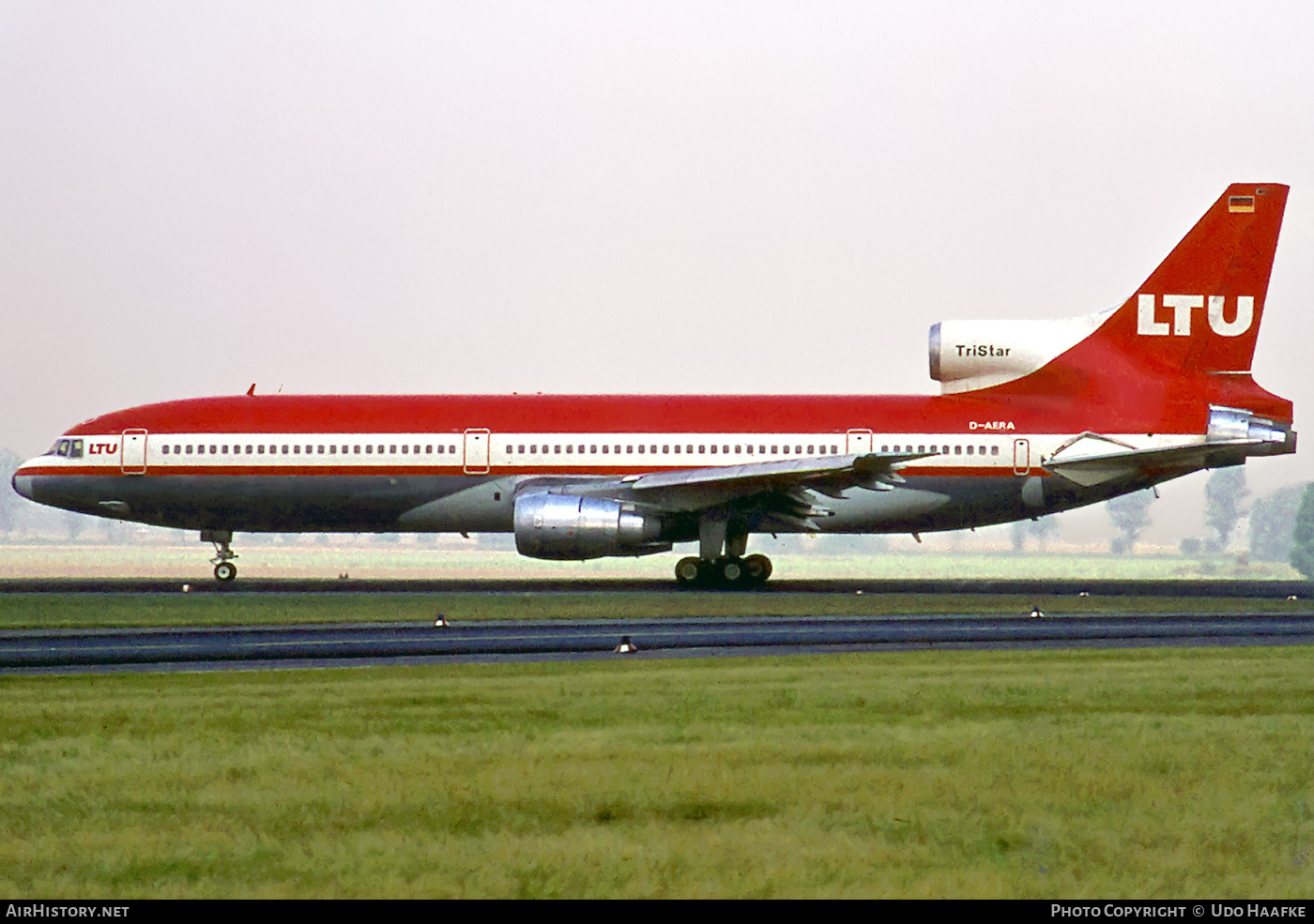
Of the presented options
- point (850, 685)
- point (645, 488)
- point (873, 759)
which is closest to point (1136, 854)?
point (873, 759)

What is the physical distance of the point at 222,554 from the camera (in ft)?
128

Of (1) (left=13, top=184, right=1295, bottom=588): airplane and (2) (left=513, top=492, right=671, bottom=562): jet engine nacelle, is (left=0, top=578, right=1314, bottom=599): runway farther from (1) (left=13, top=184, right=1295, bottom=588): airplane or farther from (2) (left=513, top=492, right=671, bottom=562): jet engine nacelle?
(1) (left=13, top=184, right=1295, bottom=588): airplane

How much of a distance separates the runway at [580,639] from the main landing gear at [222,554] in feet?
48.1

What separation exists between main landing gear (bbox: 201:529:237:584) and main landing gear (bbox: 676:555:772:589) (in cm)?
1193

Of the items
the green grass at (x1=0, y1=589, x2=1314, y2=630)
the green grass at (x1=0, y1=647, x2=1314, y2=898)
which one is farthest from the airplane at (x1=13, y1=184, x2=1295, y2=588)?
the green grass at (x1=0, y1=647, x2=1314, y2=898)

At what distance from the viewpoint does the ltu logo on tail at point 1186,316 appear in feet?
124

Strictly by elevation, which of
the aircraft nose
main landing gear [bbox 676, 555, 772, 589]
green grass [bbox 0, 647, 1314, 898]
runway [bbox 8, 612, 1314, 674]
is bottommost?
green grass [bbox 0, 647, 1314, 898]

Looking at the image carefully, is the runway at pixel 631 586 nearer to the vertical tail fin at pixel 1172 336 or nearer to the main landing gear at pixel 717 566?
the main landing gear at pixel 717 566

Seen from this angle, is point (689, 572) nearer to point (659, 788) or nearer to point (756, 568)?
point (756, 568)

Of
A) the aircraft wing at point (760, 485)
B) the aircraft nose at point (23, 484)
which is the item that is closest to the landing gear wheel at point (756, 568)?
the aircraft wing at point (760, 485)

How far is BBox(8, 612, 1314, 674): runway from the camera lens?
64.4 ft

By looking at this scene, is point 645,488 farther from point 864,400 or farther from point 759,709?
point 759,709

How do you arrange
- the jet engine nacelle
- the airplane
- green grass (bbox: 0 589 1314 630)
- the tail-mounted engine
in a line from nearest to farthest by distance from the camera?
green grass (bbox: 0 589 1314 630) < the jet engine nacelle < the airplane < the tail-mounted engine

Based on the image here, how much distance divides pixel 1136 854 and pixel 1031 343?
102 feet
